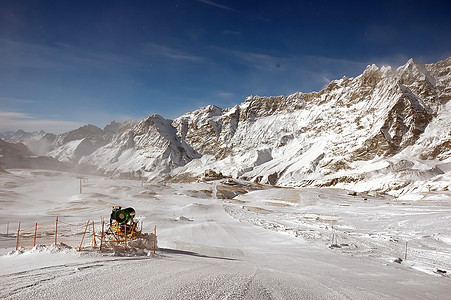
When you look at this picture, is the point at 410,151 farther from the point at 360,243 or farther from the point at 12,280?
the point at 12,280

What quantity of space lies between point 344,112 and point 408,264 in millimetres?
167147

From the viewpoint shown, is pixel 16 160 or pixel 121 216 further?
pixel 16 160

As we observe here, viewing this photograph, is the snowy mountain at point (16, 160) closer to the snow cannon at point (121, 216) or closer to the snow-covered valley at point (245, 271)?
the snow-covered valley at point (245, 271)

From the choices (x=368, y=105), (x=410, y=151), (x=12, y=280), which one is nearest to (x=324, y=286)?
(x=12, y=280)

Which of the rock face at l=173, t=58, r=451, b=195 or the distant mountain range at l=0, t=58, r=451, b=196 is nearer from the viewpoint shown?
the distant mountain range at l=0, t=58, r=451, b=196

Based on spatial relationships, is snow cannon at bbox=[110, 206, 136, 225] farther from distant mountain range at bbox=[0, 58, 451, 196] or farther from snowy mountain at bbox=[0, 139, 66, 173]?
snowy mountain at bbox=[0, 139, 66, 173]

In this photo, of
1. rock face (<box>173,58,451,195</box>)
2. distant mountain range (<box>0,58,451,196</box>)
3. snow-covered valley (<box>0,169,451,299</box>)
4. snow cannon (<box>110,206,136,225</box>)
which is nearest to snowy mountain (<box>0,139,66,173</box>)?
distant mountain range (<box>0,58,451,196</box>)

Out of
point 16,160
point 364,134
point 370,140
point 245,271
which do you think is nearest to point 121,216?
point 245,271

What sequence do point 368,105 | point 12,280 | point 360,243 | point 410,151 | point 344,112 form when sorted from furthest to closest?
point 344,112 → point 368,105 → point 410,151 → point 360,243 → point 12,280

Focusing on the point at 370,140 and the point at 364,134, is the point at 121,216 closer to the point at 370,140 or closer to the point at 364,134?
the point at 370,140

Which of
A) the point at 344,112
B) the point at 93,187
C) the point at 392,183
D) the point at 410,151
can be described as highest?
the point at 344,112

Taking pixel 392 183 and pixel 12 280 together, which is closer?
pixel 12 280


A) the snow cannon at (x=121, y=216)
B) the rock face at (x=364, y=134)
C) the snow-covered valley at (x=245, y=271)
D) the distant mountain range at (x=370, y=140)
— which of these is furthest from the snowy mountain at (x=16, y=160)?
the snow cannon at (x=121, y=216)

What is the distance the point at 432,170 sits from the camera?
102m
